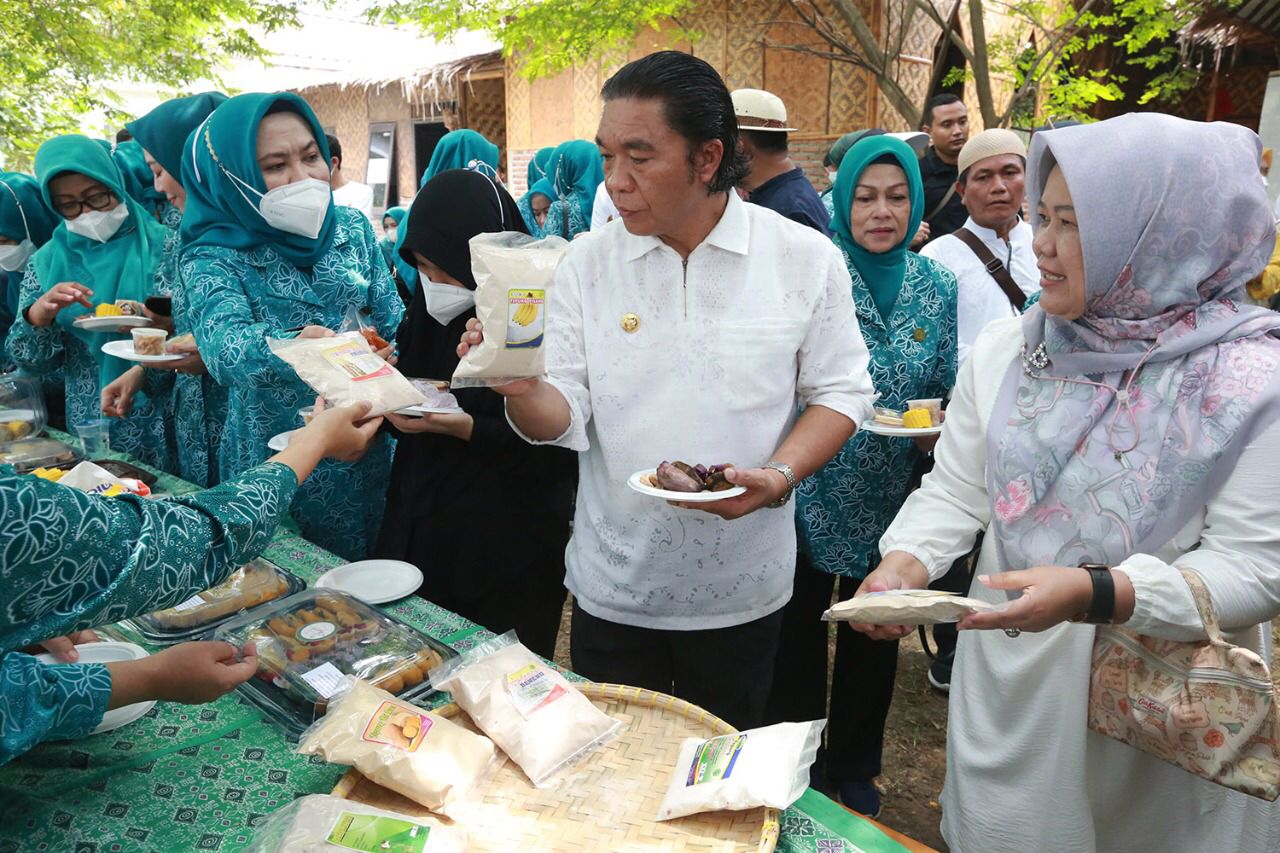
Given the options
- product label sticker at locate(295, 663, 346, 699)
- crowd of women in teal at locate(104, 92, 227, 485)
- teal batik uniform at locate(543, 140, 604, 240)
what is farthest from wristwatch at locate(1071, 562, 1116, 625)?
teal batik uniform at locate(543, 140, 604, 240)

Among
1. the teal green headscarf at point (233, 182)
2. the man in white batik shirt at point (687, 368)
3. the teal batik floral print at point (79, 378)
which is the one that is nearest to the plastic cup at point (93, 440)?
the teal batik floral print at point (79, 378)

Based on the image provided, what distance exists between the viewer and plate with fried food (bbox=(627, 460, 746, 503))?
1667mm

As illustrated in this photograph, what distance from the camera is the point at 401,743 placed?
4.24ft

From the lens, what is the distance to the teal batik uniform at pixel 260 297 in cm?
249

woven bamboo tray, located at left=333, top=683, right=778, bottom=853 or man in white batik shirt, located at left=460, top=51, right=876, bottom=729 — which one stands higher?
man in white batik shirt, located at left=460, top=51, right=876, bottom=729

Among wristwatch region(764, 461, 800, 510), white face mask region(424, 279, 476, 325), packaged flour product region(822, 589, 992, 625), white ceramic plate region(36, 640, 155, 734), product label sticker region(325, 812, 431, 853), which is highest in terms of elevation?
white face mask region(424, 279, 476, 325)

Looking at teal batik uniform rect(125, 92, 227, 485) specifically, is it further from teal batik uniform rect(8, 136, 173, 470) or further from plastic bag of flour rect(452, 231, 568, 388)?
plastic bag of flour rect(452, 231, 568, 388)

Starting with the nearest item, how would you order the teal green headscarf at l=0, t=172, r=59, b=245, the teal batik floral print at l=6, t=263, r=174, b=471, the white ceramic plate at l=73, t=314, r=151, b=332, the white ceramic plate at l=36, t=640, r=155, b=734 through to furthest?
1. the white ceramic plate at l=36, t=640, r=155, b=734
2. the white ceramic plate at l=73, t=314, r=151, b=332
3. the teal batik floral print at l=6, t=263, r=174, b=471
4. the teal green headscarf at l=0, t=172, r=59, b=245

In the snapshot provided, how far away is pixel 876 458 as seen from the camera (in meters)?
2.73

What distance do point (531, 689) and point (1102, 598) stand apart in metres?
0.98

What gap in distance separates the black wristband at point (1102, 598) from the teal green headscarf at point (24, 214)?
498cm

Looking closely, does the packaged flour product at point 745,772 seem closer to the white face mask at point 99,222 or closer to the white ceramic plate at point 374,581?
the white ceramic plate at point 374,581

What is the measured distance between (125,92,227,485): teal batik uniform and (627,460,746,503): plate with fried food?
201 centimetres

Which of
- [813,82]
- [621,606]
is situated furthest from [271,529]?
[813,82]
